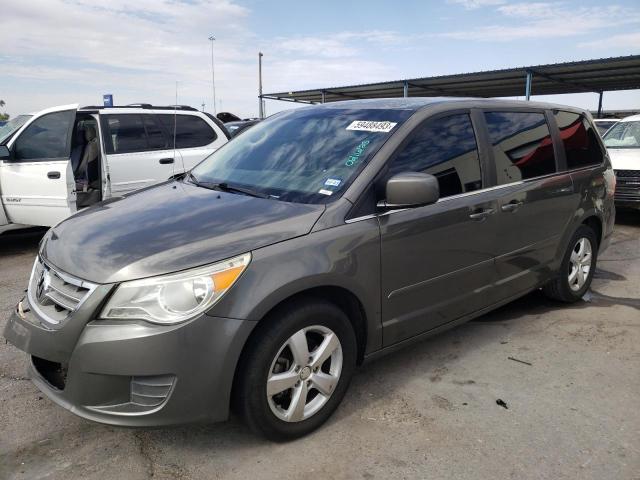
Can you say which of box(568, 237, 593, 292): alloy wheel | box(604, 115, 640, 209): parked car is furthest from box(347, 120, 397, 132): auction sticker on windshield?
box(604, 115, 640, 209): parked car

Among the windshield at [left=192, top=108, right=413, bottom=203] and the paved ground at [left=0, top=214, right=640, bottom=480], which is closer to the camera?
the paved ground at [left=0, top=214, right=640, bottom=480]

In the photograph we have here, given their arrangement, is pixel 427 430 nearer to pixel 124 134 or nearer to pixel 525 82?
pixel 124 134

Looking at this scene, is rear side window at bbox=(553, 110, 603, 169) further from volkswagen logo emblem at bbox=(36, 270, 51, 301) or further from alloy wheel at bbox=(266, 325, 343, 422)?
volkswagen logo emblem at bbox=(36, 270, 51, 301)

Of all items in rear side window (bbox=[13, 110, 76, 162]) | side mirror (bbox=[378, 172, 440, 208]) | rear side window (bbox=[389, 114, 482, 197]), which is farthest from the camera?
rear side window (bbox=[13, 110, 76, 162])

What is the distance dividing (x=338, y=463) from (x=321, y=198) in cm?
130

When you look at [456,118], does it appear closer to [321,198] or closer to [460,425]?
[321,198]

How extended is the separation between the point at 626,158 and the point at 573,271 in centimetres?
522

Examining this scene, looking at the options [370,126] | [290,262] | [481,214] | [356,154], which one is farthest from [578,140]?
[290,262]

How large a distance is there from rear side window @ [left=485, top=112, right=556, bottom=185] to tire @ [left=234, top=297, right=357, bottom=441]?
1.72 metres

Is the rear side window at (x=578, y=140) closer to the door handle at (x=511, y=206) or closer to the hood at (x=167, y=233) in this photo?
the door handle at (x=511, y=206)

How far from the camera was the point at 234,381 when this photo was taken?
7.89 ft

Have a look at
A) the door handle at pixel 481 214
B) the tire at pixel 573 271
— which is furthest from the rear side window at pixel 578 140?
the door handle at pixel 481 214

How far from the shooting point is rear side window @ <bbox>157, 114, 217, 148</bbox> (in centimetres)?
726

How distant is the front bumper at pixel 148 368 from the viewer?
7.22ft
